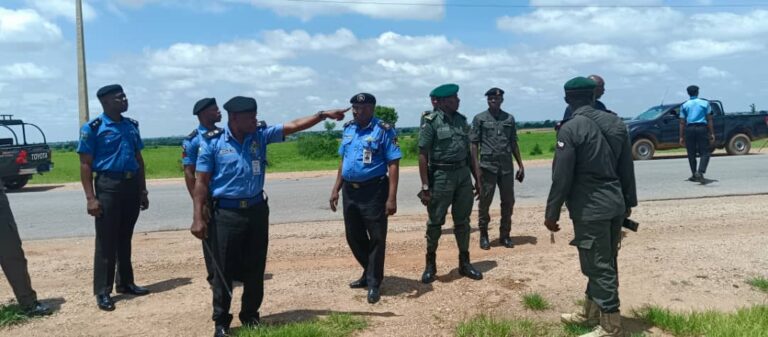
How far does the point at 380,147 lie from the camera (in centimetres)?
482

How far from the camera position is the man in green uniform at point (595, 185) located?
148 inches

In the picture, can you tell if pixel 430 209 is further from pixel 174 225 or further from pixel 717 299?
pixel 174 225

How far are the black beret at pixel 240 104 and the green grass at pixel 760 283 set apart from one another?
182 inches

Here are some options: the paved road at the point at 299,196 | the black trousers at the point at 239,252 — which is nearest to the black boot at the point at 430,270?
the black trousers at the point at 239,252

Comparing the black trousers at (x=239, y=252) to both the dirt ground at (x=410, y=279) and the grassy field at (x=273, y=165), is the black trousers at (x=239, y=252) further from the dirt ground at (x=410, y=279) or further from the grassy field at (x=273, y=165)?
the grassy field at (x=273, y=165)

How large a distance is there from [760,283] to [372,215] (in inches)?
139

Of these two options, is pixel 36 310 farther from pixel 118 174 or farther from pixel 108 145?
pixel 108 145

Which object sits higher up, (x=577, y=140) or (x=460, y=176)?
(x=577, y=140)

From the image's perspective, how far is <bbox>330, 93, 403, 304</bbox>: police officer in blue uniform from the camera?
4797 mm

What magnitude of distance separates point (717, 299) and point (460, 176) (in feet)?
7.97

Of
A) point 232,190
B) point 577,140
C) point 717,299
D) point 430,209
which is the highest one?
point 577,140

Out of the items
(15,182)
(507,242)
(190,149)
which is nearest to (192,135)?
(190,149)

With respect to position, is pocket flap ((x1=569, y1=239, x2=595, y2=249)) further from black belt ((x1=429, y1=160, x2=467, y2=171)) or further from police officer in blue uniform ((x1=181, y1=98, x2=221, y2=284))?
police officer in blue uniform ((x1=181, y1=98, x2=221, y2=284))

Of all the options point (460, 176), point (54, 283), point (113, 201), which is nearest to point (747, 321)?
point (460, 176)
